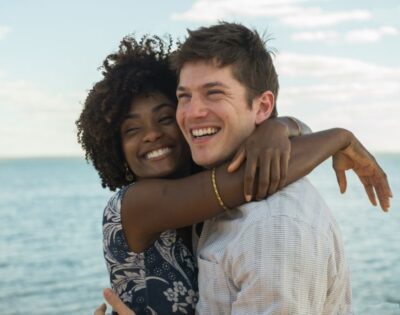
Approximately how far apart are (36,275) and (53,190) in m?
41.1

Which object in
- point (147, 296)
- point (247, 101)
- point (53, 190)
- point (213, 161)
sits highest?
point (247, 101)

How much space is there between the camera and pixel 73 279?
17703mm

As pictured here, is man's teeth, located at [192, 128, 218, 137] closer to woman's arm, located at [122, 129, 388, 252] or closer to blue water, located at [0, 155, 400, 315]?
woman's arm, located at [122, 129, 388, 252]

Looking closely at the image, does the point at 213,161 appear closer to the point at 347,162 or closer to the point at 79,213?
the point at 347,162

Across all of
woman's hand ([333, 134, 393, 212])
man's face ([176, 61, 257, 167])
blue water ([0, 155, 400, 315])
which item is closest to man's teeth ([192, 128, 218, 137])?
man's face ([176, 61, 257, 167])

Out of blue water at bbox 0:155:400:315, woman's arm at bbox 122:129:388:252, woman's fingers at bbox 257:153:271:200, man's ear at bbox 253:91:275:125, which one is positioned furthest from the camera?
blue water at bbox 0:155:400:315

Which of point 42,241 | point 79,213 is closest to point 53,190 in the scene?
point 79,213

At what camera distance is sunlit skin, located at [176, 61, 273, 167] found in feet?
9.54

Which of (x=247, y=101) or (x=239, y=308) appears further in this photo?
(x=247, y=101)

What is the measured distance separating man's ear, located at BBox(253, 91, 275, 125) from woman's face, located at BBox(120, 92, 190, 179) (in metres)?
0.46

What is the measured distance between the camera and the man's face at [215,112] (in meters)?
2.91

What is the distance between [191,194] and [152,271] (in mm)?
403

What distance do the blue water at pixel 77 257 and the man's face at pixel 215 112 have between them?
10.4 meters

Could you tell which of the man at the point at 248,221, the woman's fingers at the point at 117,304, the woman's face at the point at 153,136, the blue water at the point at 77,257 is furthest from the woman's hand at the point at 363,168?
the blue water at the point at 77,257
